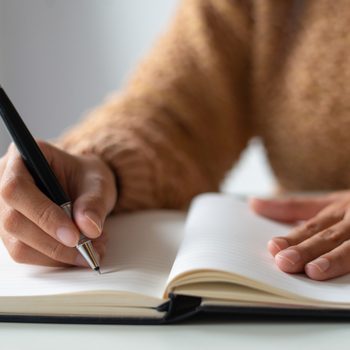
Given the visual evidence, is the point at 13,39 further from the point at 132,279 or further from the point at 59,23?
the point at 132,279

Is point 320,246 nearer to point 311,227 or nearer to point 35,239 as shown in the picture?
point 311,227

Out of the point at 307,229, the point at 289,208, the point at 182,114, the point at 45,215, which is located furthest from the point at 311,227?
the point at 182,114

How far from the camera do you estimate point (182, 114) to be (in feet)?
2.82

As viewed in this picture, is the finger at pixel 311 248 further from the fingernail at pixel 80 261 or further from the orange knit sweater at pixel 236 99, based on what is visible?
the orange knit sweater at pixel 236 99

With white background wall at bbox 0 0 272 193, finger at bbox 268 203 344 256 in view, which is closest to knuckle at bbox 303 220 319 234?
finger at bbox 268 203 344 256

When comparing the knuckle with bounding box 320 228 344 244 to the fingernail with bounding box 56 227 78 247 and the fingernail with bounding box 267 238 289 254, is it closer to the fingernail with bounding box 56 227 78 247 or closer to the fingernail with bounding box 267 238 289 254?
the fingernail with bounding box 267 238 289 254

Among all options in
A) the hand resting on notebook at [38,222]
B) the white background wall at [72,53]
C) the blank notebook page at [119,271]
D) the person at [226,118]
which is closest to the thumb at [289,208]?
the person at [226,118]

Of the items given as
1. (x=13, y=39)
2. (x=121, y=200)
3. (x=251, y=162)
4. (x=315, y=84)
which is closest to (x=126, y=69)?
(x=13, y=39)

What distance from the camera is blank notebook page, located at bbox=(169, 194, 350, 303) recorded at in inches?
16.9

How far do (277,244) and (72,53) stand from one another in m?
1.46

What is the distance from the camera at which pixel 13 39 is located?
1808 millimetres

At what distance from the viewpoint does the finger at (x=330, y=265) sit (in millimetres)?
458

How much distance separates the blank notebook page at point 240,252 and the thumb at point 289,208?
0.02m

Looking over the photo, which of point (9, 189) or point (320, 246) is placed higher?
point (9, 189)
